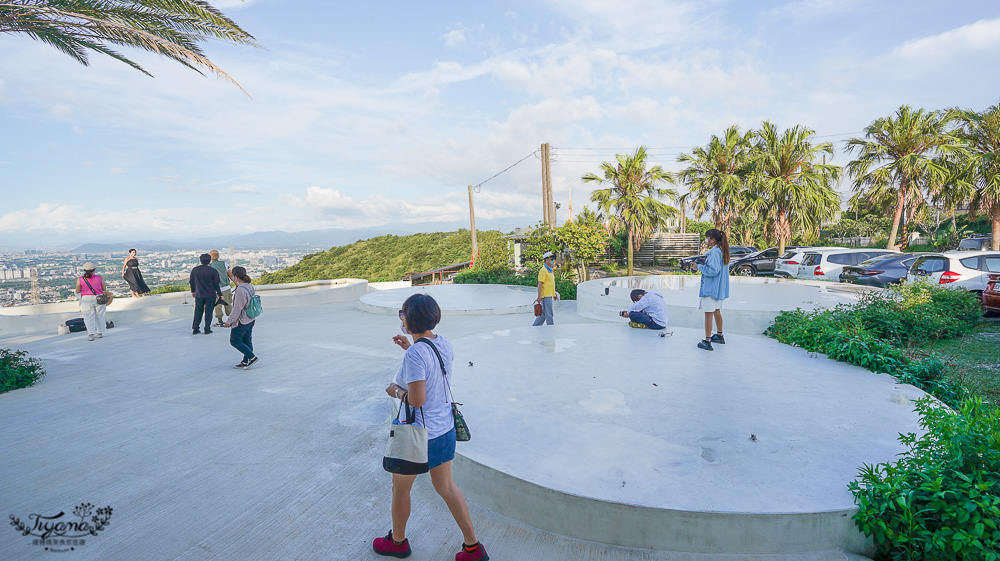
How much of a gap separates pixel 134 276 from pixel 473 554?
1393 centimetres

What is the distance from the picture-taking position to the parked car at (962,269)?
10125 millimetres

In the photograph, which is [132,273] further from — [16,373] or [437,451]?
[437,451]

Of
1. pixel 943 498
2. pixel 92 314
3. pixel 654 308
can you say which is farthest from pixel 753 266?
pixel 92 314

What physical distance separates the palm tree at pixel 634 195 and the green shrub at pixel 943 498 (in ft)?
72.4

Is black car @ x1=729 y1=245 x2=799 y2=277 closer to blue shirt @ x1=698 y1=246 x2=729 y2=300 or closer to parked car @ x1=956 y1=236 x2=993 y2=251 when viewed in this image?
parked car @ x1=956 y1=236 x2=993 y2=251

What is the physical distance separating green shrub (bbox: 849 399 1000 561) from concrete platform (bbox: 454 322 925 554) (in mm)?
155

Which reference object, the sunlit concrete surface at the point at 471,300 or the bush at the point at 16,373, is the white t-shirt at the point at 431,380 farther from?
the sunlit concrete surface at the point at 471,300

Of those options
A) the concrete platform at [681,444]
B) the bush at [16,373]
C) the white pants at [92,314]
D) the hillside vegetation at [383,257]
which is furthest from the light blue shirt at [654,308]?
the hillside vegetation at [383,257]

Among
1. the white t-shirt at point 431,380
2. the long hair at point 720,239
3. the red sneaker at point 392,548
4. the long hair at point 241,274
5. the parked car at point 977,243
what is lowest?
the red sneaker at point 392,548

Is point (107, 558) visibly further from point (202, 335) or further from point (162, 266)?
point (162, 266)

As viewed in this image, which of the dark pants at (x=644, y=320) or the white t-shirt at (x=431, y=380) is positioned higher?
the white t-shirt at (x=431, y=380)

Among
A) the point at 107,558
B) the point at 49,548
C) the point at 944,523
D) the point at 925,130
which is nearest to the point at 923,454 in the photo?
the point at 944,523

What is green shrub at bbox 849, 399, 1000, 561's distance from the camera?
87.8 inches

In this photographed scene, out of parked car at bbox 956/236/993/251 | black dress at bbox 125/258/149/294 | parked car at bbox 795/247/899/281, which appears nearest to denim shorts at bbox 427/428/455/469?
black dress at bbox 125/258/149/294
